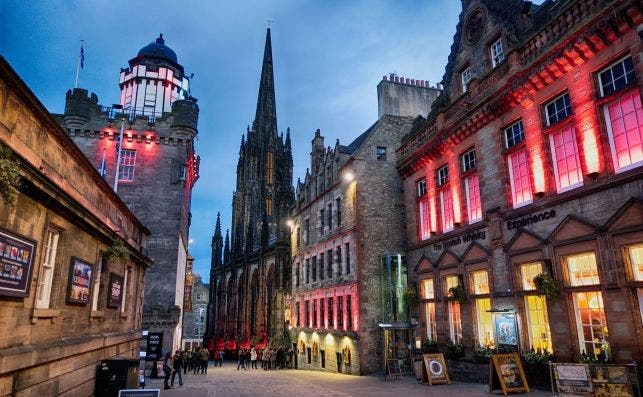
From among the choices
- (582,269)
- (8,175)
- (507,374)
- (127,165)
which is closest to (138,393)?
(8,175)

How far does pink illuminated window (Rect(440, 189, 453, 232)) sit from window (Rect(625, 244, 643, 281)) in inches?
343

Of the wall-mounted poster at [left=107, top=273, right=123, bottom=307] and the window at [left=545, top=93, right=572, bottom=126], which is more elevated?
the window at [left=545, top=93, right=572, bottom=126]

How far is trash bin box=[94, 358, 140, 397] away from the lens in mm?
11430

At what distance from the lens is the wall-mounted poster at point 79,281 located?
9719 millimetres

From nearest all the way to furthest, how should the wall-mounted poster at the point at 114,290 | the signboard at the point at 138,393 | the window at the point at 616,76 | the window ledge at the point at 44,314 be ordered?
the window ledge at the point at 44,314 < the signboard at the point at 138,393 < the window at the point at 616,76 < the wall-mounted poster at the point at 114,290

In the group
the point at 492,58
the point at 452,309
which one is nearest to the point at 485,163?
the point at 492,58

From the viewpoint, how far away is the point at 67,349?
9.22 meters

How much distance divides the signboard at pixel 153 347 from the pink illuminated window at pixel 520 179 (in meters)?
21.8

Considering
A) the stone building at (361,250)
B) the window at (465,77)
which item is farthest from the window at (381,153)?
the window at (465,77)

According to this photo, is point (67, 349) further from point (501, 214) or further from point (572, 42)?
point (572, 42)

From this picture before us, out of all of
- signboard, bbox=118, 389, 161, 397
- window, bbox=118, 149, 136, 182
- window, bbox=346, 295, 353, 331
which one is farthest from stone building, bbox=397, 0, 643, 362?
window, bbox=118, 149, 136, 182

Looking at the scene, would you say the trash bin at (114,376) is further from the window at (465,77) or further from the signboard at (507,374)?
the window at (465,77)

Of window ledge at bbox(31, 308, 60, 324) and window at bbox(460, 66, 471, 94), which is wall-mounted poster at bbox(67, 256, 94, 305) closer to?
window ledge at bbox(31, 308, 60, 324)

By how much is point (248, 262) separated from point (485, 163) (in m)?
50.5
